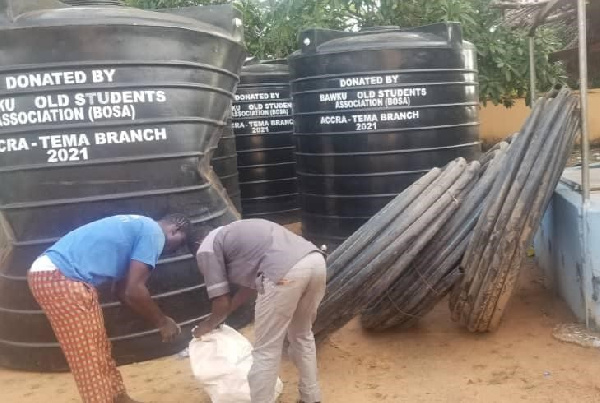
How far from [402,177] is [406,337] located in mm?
2176

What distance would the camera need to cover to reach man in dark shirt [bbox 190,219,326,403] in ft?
10.5

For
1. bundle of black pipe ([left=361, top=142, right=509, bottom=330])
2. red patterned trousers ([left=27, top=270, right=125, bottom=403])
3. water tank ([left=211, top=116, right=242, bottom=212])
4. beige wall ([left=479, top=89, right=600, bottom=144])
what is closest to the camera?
red patterned trousers ([left=27, top=270, right=125, bottom=403])

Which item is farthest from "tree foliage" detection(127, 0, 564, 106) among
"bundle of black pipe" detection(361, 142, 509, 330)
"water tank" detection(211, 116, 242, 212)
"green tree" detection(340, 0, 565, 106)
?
"bundle of black pipe" detection(361, 142, 509, 330)

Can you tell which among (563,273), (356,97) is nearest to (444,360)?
(563,273)

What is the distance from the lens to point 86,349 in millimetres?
3309

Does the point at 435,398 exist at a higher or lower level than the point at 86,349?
lower

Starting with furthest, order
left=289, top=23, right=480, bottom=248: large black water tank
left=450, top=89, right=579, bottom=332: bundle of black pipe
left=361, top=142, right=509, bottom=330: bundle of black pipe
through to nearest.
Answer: left=289, top=23, right=480, bottom=248: large black water tank < left=361, top=142, right=509, bottom=330: bundle of black pipe < left=450, top=89, right=579, bottom=332: bundle of black pipe

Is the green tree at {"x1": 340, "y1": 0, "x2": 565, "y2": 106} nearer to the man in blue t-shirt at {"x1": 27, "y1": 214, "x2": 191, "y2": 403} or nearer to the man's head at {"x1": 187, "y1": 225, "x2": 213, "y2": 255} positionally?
the man's head at {"x1": 187, "y1": 225, "x2": 213, "y2": 255}

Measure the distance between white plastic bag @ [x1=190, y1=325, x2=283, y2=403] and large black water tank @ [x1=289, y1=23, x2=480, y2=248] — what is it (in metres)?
3.27

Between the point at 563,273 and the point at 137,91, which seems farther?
the point at 563,273

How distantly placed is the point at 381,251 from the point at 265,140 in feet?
17.2

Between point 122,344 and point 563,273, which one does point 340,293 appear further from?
point 563,273

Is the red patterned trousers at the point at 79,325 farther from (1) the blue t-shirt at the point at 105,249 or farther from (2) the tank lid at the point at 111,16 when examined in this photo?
(2) the tank lid at the point at 111,16

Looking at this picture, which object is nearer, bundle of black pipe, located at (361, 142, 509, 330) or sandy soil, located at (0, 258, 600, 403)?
sandy soil, located at (0, 258, 600, 403)
